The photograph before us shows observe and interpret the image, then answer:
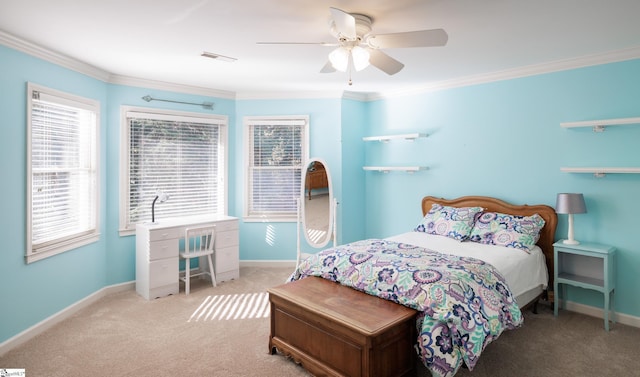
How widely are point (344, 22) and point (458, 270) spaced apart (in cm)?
185

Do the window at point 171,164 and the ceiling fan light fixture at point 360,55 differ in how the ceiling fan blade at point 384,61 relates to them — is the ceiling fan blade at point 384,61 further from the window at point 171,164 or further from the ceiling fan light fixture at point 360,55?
the window at point 171,164

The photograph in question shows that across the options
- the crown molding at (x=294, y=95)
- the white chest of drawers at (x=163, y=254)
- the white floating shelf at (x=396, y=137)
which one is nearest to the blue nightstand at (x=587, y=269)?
the white floating shelf at (x=396, y=137)

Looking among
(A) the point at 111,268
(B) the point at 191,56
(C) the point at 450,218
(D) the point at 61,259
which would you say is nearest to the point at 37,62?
(B) the point at 191,56

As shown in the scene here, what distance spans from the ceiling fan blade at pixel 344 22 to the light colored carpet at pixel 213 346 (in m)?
2.28

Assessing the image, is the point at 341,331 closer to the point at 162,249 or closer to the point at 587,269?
the point at 162,249

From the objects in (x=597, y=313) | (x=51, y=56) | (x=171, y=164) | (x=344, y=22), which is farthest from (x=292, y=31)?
(x=597, y=313)

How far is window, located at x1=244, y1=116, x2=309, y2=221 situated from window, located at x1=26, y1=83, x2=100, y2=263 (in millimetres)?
1903

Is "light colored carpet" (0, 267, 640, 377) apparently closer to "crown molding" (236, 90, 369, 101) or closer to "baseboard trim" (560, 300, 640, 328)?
"baseboard trim" (560, 300, 640, 328)

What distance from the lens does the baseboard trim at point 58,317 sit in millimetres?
2914

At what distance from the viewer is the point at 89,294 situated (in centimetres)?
394

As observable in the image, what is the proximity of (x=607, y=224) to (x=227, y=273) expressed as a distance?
4.09 metres

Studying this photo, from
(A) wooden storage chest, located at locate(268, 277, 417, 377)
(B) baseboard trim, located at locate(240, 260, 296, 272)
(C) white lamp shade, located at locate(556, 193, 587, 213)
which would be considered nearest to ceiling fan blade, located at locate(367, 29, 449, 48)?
(A) wooden storage chest, located at locate(268, 277, 417, 377)

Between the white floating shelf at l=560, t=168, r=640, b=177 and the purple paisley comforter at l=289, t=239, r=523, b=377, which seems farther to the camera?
the white floating shelf at l=560, t=168, r=640, b=177

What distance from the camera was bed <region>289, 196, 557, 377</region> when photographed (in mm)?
2303
